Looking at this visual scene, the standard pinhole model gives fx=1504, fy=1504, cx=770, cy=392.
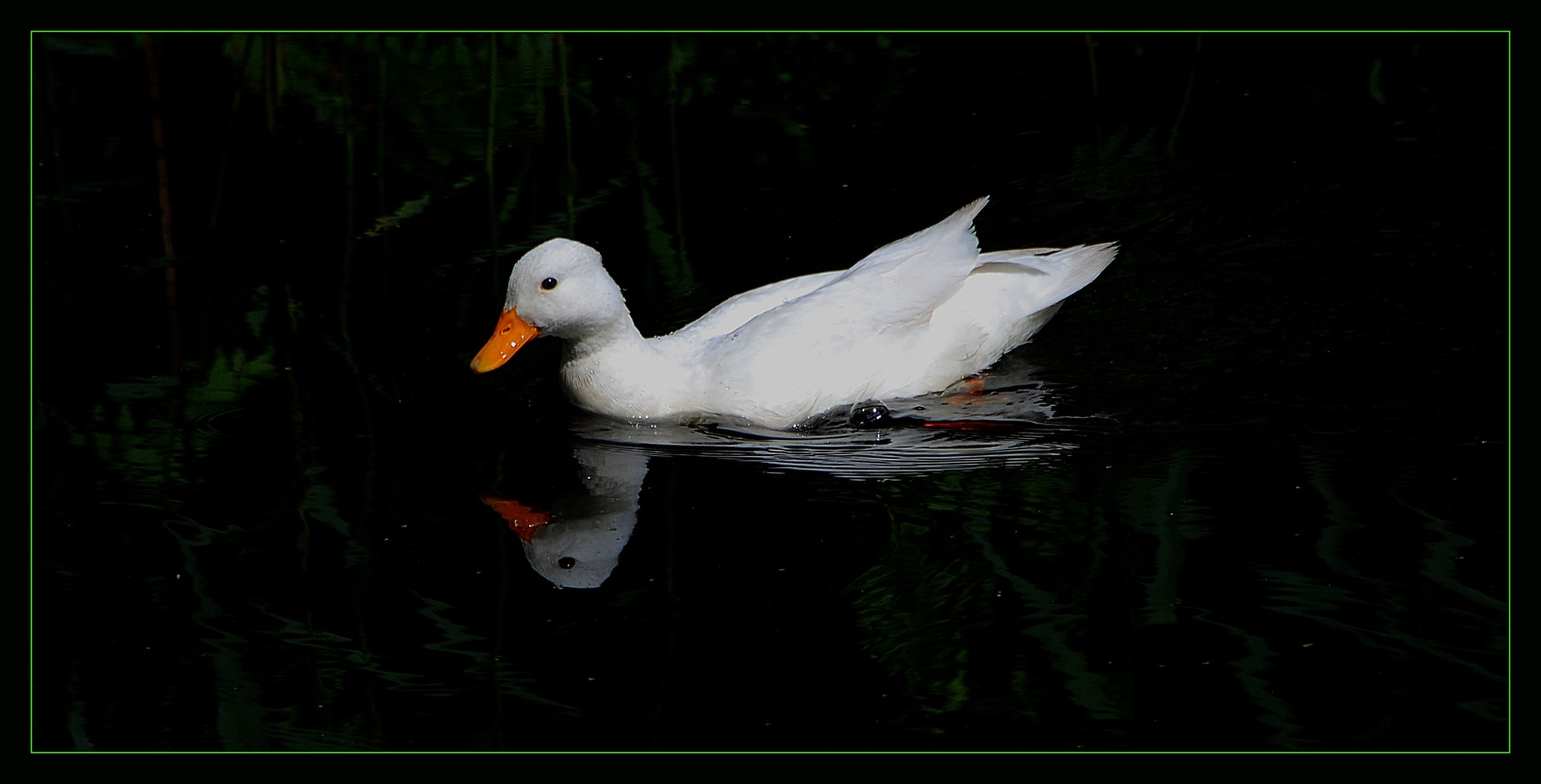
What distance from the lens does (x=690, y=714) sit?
13.7ft

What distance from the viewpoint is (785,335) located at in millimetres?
5973

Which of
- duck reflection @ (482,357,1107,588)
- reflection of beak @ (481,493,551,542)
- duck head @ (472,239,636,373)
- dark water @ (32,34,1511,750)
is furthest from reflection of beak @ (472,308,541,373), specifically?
reflection of beak @ (481,493,551,542)

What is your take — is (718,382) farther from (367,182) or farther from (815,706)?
(367,182)

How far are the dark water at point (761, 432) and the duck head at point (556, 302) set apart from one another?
34 cm

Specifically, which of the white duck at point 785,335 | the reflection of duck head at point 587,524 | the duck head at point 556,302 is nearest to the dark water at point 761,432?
the reflection of duck head at point 587,524

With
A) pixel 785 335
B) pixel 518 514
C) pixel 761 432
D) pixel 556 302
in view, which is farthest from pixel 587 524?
pixel 785 335

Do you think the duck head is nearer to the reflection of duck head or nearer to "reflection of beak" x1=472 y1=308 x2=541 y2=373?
"reflection of beak" x1=472 y1=308 x2=541 y2=373

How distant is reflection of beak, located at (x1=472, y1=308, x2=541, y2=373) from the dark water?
0.79 feet

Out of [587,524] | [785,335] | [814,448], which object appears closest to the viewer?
[587,524]

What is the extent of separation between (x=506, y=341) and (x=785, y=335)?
3.64 ft

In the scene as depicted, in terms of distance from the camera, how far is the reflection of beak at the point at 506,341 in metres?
5.97

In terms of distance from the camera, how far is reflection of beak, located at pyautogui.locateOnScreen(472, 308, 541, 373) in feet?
19.6

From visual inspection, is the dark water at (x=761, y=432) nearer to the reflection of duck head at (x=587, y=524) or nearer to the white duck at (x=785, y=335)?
the reflection of duck head at (x=587, y=524)

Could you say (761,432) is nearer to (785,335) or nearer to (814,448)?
(814,448)
